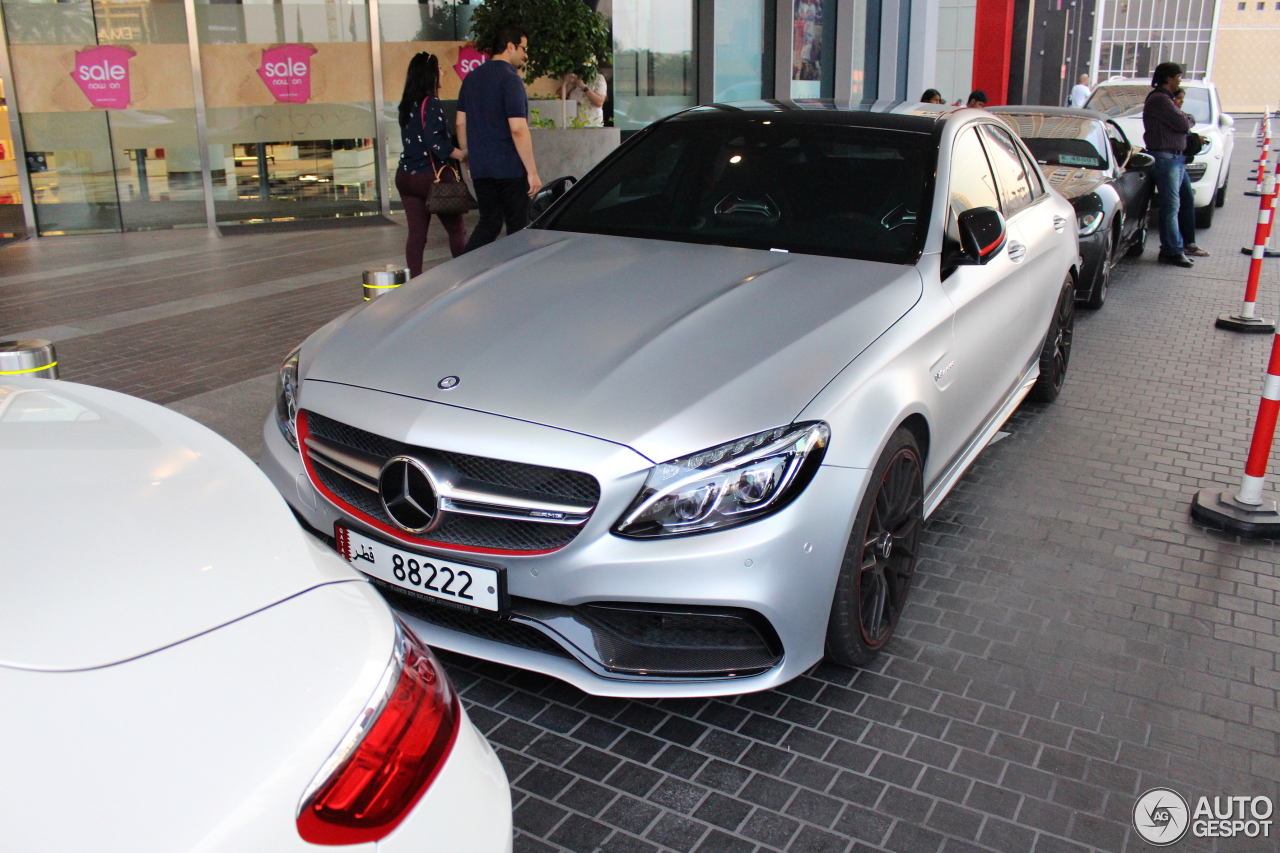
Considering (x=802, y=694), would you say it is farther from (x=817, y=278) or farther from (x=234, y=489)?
(x=234, y=489)

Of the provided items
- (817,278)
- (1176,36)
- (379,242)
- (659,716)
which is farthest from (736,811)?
(1176,36)

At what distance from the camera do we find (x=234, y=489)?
5.42 feet

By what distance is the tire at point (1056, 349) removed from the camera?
17.1 ft

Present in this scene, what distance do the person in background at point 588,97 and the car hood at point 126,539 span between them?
11074 millimetres

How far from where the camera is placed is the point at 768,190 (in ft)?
12.8

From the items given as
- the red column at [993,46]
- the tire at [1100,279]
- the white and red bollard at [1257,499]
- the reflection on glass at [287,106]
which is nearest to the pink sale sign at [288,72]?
the reflection on glass at [287,106]

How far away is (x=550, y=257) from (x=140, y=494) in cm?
234

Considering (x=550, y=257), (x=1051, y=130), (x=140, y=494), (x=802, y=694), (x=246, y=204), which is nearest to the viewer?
(x=140, y=494)

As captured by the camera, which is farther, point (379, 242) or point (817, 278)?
point (379, 242)

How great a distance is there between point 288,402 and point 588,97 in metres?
10.1

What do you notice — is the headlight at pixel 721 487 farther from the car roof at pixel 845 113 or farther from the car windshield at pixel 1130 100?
the car windshield at pixel 1130 100

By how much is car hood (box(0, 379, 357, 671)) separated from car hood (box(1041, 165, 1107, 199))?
24.9 feet

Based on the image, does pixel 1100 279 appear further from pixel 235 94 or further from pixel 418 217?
pixel 235 94

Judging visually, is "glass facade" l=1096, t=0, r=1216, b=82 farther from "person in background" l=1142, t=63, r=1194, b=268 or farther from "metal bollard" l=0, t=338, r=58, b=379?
"metal bollard" l=0, t=338, r=58, b=379
